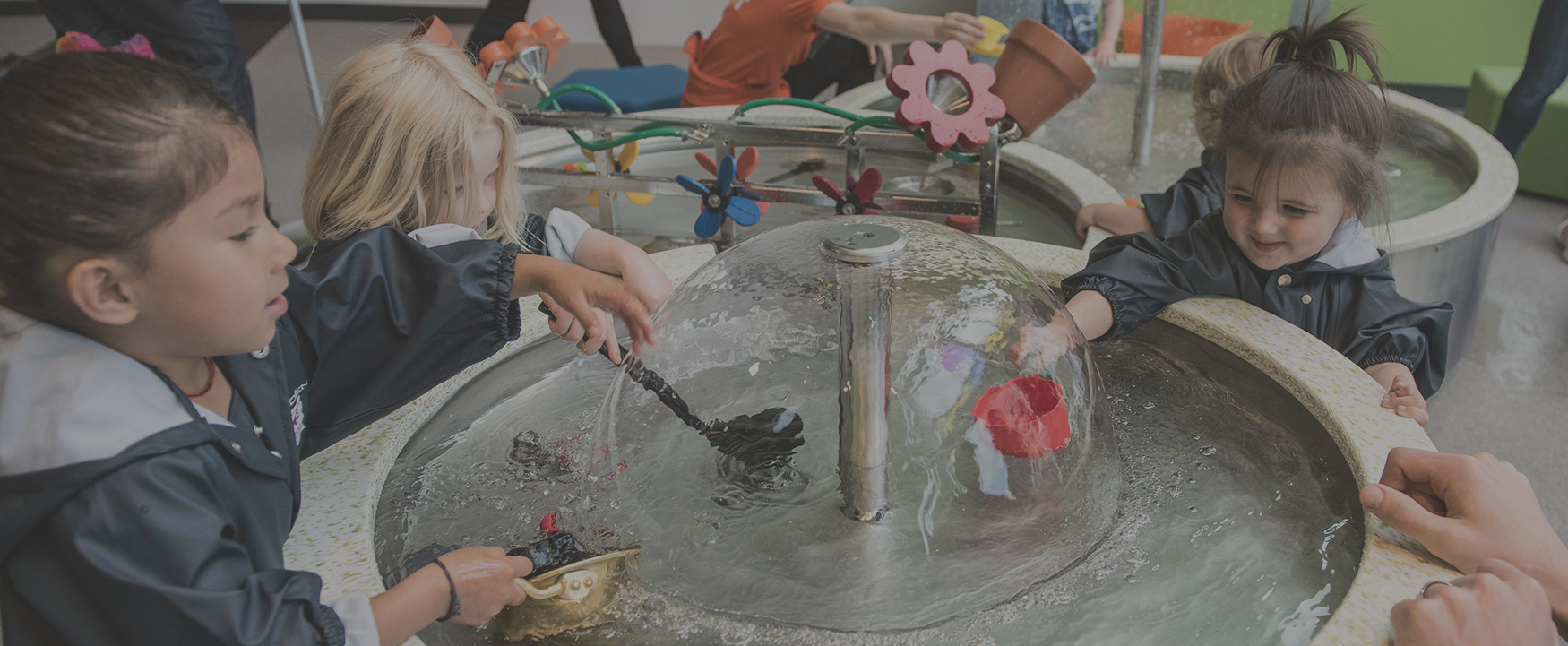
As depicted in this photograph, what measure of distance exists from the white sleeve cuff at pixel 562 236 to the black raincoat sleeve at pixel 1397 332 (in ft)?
4.12

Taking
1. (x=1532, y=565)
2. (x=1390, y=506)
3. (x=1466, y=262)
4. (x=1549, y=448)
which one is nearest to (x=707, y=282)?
(x=1390, y=506)

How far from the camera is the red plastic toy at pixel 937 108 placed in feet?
6.34

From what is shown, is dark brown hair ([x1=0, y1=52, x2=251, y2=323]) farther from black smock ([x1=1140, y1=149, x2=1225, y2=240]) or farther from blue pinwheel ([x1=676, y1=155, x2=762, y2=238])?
black smock ([x1=1140, y1=149, x2=1225, y2=240])

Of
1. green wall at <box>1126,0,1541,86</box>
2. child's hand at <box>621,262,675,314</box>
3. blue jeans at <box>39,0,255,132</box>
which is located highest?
blue jeans at <box>39,0,255,132</box>

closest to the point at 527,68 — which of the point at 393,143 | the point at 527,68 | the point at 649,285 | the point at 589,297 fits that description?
the point at 527,68

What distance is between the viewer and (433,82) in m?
1.45

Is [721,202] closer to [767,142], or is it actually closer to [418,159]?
[767,142]

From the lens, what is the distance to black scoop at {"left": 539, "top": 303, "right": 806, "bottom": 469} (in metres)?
1.13

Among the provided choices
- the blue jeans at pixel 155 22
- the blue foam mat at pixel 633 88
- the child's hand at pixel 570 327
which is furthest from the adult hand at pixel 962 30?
the blue jeans at pixel 155 22

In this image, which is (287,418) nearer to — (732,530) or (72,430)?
(72,430)

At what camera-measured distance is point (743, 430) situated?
44.8 inches

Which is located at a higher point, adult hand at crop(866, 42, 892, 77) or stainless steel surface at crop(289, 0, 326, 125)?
stainless steel surface at crop(289, 0, 326, 125)

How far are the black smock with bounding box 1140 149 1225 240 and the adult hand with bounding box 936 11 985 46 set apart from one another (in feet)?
2.75

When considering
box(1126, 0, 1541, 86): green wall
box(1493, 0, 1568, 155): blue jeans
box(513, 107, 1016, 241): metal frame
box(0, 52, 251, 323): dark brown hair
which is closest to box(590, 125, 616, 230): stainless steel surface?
box(513, 107, 1016, 241): metal frame
